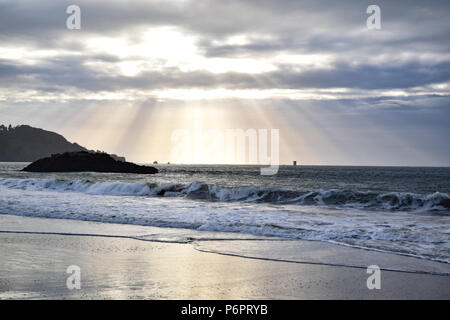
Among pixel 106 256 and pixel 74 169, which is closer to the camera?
pixel 106 256

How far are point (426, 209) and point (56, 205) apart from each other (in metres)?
23.5

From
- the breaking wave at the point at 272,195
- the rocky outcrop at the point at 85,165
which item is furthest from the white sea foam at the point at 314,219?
the rocky outcrop at the point at 85,165

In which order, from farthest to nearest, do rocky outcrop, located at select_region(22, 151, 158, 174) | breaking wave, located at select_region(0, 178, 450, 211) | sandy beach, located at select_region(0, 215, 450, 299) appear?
rocky outcrop, located at select_region(22, 151, 158, 174), breaking wave, located at select_region(0, 178, 450, 211), sandy beach, located at select_region(0, 215, 450, 299)

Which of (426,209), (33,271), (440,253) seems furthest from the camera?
(426,209)

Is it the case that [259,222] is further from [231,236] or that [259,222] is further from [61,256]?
[61,256]

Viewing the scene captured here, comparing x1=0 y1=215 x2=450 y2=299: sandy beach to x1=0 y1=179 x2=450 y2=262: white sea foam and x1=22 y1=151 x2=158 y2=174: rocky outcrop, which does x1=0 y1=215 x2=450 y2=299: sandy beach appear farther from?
x1=22 y1=151 x2=158 y2=174: rocky outcrop

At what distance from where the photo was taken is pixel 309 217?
22.0 m

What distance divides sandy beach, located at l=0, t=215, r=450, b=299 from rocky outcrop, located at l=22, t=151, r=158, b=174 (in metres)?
98.3

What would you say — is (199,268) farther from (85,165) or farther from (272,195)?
(85,165)

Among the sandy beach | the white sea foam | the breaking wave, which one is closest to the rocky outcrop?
the breaking wave

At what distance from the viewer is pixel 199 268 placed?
1025 cm

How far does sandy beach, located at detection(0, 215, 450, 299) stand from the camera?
818 centimetres

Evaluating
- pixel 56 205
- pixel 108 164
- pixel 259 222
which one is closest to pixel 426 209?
pixel 259 222

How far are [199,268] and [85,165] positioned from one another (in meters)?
110
